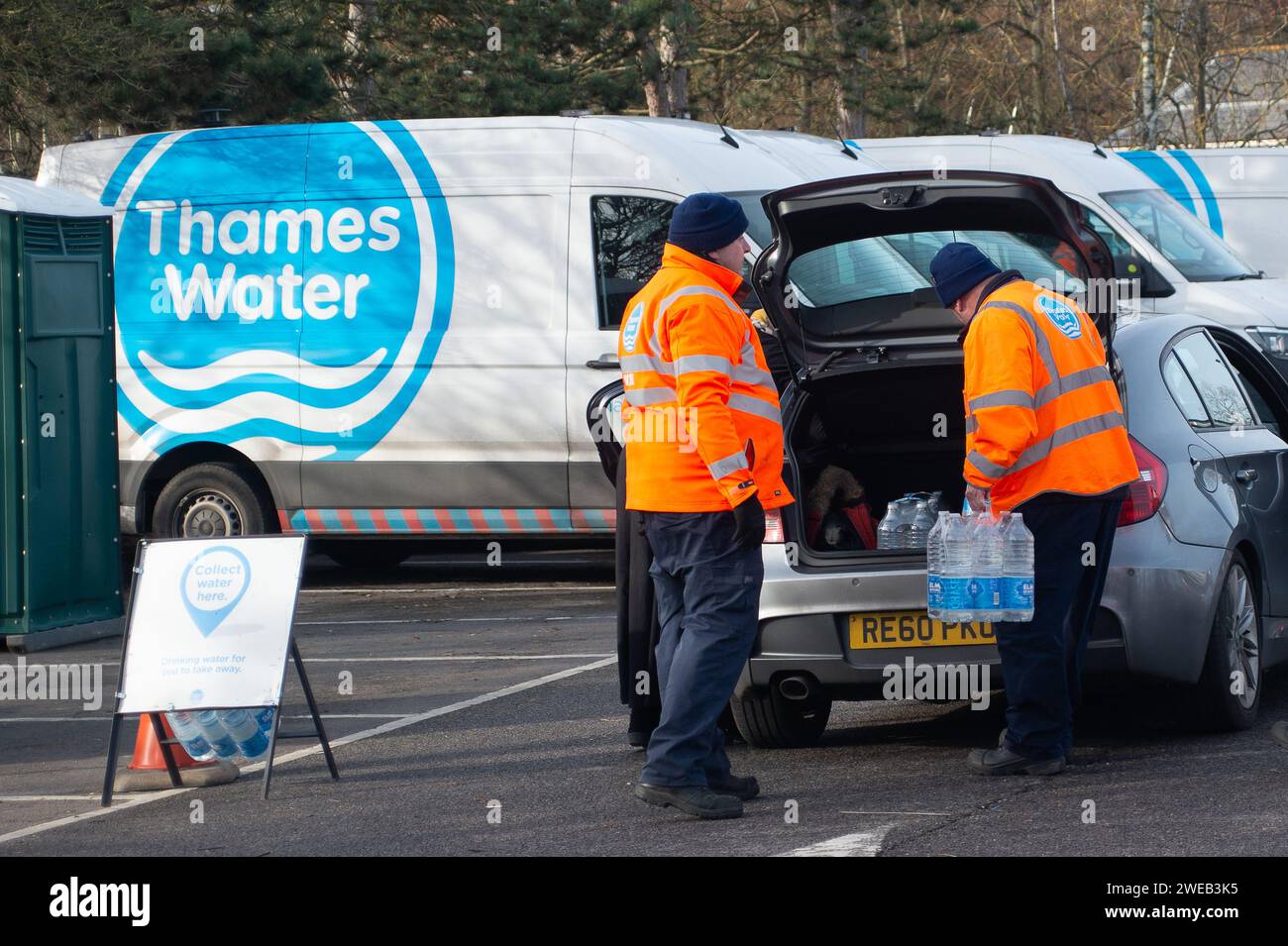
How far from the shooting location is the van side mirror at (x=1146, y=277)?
47.1 feet

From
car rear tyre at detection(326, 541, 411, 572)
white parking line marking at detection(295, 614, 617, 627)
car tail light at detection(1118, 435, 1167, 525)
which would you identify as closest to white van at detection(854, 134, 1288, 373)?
white parking line marking at detection(295, 614, 617, 627)

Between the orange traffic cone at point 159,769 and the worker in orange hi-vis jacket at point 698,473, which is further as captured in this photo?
the orange traffic cone at point 159,769

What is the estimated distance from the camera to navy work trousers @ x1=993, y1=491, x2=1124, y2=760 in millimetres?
6289

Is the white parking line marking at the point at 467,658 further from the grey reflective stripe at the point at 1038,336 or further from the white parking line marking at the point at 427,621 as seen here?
the grey reflective stripe at the point at 1038,336

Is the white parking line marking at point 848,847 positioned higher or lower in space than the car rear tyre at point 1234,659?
lower

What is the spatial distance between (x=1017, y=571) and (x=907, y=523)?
101 cm

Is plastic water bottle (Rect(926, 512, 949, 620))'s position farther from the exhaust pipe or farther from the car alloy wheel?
the car alloy wheel

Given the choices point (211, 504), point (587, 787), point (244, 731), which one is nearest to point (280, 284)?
point (211, 504)

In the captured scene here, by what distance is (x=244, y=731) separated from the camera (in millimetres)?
7074

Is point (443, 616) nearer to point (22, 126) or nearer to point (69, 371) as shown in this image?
point (69, 371)

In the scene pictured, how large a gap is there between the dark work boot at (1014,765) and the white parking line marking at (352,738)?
2561mm

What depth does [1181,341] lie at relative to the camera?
23.9ft

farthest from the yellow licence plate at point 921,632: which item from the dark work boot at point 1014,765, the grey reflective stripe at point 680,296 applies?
the grey reflective stripe at point 680,296

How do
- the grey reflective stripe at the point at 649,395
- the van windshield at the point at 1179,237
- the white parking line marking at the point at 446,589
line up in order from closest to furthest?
the grey reflective stripe at the point at 649,395
the white parking line marking at the point at 446,589
the van windshield at the point at 1179,237
